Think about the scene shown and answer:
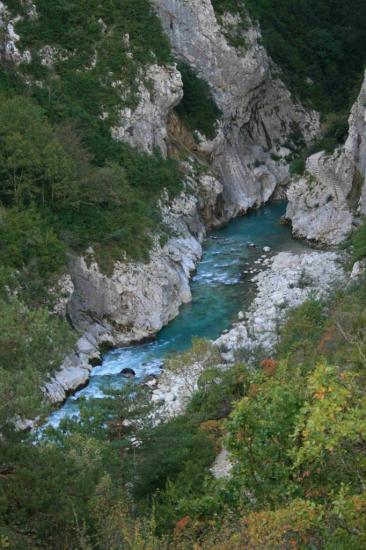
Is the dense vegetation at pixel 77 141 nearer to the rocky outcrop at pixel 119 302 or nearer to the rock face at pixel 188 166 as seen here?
the rocky outcrop at pixel 119 302

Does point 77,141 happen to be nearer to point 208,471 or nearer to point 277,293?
point 277,293

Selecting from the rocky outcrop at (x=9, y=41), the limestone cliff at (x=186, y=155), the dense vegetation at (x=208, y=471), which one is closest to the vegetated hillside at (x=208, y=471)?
the dense vegetation at (x=208, y=471)

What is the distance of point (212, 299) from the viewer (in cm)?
3544

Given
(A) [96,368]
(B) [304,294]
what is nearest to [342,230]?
(B) [304,294]

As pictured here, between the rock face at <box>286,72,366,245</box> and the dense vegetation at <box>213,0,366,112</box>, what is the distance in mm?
16399

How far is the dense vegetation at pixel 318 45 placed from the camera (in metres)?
60.0

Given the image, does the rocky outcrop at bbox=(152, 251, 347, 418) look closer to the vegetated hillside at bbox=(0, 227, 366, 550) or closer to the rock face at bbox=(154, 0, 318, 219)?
the vegetated hillside at bbox=(0, 227, 366, 550)

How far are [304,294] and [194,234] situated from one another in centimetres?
1163

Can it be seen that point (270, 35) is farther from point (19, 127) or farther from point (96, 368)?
point (96, 368)

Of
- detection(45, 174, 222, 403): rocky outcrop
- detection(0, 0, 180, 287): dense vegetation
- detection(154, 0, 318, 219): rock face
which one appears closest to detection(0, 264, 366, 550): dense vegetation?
detection(45, 174, 222, 403): rocky outcrop

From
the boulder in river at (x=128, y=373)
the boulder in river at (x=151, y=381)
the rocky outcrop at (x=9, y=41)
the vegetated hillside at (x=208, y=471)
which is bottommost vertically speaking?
the boulder in river at (x=151, y=381)

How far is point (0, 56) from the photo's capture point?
3941cm

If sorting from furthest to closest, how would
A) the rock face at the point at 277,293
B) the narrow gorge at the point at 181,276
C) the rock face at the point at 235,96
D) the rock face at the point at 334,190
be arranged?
the rock face at the point at 235,96 < the rock face at the point at 334,190 < the rock face at the point at 277,293 < the narrow gorge at the point at 181,276

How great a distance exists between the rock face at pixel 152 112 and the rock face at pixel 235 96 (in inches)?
195
